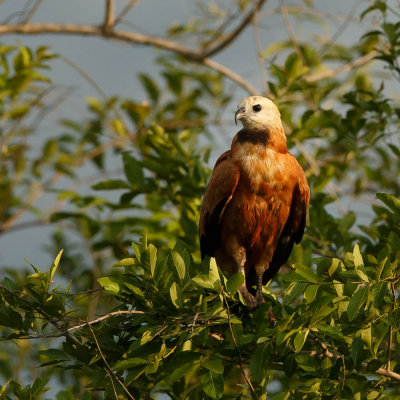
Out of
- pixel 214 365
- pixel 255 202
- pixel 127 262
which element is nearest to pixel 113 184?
pixel 255 202

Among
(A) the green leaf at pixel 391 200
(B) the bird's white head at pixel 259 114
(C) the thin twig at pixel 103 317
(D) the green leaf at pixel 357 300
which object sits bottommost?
(C) the thin twig at pixel 103 317

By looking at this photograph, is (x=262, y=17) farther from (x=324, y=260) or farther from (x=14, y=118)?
(x=324, y=260)

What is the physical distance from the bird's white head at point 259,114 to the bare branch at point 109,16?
2251mm

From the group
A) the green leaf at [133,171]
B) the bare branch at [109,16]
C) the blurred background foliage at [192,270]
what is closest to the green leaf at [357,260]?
the blurred background foliage at [192,270]

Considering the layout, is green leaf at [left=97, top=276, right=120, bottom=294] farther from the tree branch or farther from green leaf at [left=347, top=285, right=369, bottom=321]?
the tree branch

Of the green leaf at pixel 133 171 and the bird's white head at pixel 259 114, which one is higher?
the bird's white head at pixel 259 114

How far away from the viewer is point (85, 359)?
315 centimetres

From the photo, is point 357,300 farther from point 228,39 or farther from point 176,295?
point 228,39

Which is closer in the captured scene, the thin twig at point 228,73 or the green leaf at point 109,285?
the green leaf at point 109,285

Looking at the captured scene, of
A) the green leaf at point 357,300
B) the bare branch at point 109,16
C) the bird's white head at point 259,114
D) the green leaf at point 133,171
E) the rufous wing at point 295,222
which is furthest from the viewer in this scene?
the bare branch at point 109,16

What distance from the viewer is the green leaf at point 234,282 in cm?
289

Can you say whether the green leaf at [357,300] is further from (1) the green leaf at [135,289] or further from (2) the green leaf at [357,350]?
(1) the green leaf at [135,289]

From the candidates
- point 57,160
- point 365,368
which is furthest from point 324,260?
point 57,160

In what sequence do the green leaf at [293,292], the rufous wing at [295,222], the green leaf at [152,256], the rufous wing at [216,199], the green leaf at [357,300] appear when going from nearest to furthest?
the green leaf at [357,300] < the green leaf at [152,256] < the green leaf at [293,292] < the rufous wing at [216,199] < the rufous wing at [295,222]
